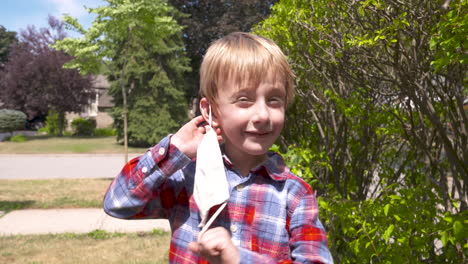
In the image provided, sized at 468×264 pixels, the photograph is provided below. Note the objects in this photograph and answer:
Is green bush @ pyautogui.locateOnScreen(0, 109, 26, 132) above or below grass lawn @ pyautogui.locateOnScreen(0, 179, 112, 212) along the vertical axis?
above

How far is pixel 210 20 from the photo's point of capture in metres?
24.4

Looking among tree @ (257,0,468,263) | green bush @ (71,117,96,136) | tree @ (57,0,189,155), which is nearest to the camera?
tree @ (257,0,468,263)

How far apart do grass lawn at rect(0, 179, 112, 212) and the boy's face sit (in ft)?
21.7

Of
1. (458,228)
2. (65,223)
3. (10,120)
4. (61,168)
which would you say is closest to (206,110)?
(458,228)

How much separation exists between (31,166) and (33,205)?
7.70m

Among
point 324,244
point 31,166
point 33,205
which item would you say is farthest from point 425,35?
point 31,166

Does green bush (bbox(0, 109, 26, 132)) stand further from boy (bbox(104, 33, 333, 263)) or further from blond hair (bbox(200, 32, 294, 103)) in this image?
blond hair (bbox(200, 32, 294, 103))

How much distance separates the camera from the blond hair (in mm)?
1229

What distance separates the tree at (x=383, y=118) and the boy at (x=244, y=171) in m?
0.95

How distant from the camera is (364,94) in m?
3.19

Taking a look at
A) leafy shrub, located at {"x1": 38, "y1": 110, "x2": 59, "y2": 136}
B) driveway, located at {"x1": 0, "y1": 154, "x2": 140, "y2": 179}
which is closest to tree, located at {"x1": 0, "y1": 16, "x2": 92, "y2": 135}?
leafy shrub, located at {"x1": 38, "y1": 110, "x2": 59, "y2": 136}

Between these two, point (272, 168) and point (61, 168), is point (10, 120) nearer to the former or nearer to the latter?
point (61, 168)

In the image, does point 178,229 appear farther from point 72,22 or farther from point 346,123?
point 72,22

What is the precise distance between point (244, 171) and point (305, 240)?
31 cm
